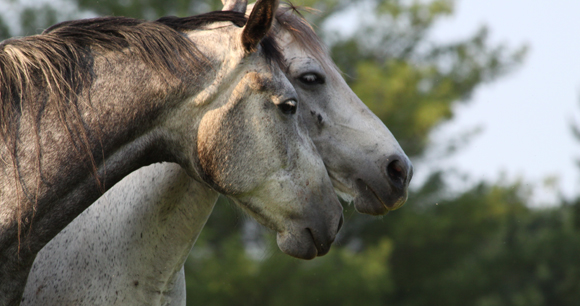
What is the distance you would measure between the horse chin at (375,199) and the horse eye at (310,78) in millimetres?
504

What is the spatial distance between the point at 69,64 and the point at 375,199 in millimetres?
1386

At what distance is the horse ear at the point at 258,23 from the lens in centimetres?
200

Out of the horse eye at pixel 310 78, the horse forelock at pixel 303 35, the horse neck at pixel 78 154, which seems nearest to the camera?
the horse neck at pixel 78 154

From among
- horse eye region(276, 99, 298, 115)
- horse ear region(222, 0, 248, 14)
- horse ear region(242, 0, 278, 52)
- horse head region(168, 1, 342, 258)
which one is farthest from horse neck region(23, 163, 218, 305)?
horse ear region(222, 0, 248, 14)

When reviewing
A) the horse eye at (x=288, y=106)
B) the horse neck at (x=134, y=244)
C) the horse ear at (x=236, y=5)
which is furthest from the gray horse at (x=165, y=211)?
the horse eye at (x=288, y=106)

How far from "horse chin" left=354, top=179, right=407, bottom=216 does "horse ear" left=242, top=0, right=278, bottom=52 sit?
0.85 m

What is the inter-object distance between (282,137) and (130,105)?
0.55 metres

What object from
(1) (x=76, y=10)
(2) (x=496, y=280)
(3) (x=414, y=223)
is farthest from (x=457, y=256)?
(1) (x=76, y=10)

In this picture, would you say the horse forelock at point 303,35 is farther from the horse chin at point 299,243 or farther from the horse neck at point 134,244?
the horse chin at point 299,243

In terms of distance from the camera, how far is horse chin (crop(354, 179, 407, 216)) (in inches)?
99.4

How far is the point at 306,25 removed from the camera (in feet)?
9.67

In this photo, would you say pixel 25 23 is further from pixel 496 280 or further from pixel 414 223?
pixel 496 280

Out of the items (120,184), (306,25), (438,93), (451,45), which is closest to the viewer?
(120,184)

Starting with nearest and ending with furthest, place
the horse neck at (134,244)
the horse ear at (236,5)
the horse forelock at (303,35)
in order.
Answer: the horse neck at (134,244) < the horse forelock at (303,35) < the horse ear at (236,5)
